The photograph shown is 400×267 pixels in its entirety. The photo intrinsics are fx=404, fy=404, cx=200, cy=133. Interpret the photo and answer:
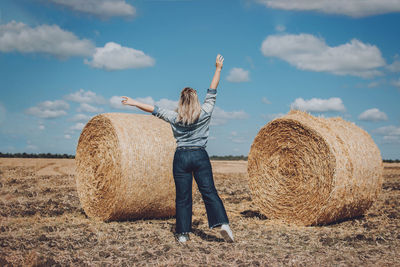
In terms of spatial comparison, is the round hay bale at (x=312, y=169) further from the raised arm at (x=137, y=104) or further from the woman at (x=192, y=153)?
the raised arm at (x=137, y=104)

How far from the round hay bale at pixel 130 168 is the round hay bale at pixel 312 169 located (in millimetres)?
1959

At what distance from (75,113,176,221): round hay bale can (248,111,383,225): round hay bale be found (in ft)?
6.43

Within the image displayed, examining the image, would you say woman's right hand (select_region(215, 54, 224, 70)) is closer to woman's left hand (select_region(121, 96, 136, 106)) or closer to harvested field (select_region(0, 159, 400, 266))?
woman's left hand (select_region(121, 96, 136, 106))

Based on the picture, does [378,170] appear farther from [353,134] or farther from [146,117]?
[146,117]

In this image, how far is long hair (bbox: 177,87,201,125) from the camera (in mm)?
6016

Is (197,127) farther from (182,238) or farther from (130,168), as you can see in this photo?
(130,168)

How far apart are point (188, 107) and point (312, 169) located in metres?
2.96

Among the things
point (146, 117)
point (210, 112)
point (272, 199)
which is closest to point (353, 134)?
point (272, 199)

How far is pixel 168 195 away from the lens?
787cm

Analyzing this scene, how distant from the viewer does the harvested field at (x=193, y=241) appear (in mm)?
5312

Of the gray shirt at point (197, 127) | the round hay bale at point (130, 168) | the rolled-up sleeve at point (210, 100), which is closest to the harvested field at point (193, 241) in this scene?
the round hay bale at point (130, 168)

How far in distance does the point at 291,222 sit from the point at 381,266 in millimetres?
2828

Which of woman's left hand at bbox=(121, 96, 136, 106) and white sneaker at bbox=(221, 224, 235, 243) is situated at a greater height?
woman's left hand at bbox=(121, 96, 136, 106)

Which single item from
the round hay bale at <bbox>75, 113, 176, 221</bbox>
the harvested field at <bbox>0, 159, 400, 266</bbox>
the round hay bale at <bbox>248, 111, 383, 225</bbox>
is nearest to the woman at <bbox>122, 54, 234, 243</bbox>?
the harvested field at <bbox>0, 159, 400, 266</bbox>
